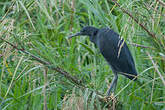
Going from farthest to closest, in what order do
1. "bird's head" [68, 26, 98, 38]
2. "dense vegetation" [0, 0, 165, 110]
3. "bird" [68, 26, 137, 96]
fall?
"bird's head" [68, 26, 98, 38] < "bird" [68, 26, 137, 96] < "dense vegetation" [0, 0, 165, 110]

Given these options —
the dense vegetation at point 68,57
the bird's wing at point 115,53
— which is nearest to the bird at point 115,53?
the bird's wing at point 115,53

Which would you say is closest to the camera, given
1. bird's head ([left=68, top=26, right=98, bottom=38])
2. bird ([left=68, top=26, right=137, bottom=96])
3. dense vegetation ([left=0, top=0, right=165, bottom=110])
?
dense vegetation ([left=0, top=0, right=165, bottom=110])

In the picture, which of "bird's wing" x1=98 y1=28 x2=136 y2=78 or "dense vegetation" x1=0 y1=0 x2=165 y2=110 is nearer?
"dense vegetation" x1=0 y1=0 x2=165 y2=110

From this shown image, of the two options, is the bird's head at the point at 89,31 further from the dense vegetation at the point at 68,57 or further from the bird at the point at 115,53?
the dense vegetation at the point at 68,57

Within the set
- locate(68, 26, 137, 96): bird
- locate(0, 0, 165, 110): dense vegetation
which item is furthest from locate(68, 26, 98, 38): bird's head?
locate(0, 0, 165, 110): dense vegetation

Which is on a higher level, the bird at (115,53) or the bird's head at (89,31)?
the bird's head at (89,31)

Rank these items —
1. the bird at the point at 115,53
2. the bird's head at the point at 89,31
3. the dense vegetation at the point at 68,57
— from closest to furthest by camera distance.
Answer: the dense vegetation at the point at 68,57
the bird at the point at 115,53
the bird's head at the point at 89,31

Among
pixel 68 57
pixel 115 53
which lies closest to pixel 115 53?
pixel 115 53

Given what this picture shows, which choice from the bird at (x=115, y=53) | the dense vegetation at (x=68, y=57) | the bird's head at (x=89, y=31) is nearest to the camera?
the dense vegetation at (x=68, y=57)

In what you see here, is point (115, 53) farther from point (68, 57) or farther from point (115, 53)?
point (68, 57)

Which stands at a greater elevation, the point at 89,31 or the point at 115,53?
the point at 89,31

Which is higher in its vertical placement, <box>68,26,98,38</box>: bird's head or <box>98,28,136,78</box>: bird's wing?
<box>68,26,98,38</box>: bird's head

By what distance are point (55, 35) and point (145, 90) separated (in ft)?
4.58

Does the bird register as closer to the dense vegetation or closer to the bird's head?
the bird's head
